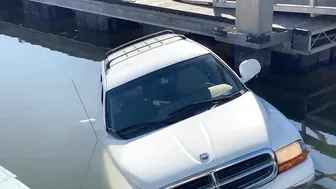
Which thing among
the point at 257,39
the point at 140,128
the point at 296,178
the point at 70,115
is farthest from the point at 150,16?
the point at 296,178

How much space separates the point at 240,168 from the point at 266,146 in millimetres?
291

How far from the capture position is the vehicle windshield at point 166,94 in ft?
16.2

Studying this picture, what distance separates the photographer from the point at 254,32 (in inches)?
379

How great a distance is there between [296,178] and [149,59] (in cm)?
232

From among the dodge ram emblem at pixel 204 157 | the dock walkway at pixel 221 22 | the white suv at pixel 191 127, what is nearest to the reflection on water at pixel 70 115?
the white suv at pixel 191 127

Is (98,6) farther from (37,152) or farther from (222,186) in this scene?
(222,186)

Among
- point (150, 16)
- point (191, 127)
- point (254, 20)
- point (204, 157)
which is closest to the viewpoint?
point (204, 157)

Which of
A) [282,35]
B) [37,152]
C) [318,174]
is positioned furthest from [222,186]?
[282,35]

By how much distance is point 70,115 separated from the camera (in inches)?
357

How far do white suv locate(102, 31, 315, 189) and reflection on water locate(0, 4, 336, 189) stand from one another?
423mm

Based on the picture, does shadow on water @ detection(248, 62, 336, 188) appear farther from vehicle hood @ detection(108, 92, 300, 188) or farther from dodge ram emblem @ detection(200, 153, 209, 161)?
dodge ram emblem @ detection(200, 153, 209, 161)

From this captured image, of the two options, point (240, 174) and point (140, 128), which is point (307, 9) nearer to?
point (140, 128)

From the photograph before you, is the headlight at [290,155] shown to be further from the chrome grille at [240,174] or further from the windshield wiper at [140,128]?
the windshield wiper at [140,128]

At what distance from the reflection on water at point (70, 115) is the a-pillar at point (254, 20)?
1.90 feet
